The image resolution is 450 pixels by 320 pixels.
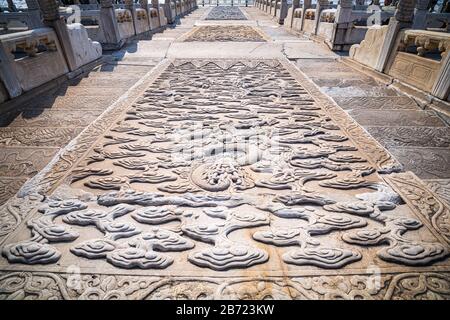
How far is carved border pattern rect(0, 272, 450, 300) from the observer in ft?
4.86

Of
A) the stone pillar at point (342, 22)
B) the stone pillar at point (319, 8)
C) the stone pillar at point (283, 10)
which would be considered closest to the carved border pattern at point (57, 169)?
the stone pillar at point (342, 22)

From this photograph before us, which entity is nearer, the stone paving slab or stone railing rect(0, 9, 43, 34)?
the stone paving slab

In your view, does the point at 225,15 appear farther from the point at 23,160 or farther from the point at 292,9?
the point at 23,160

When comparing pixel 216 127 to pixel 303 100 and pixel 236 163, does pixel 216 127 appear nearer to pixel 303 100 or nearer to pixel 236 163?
pixel 236 163

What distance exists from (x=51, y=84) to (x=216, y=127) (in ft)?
12.6

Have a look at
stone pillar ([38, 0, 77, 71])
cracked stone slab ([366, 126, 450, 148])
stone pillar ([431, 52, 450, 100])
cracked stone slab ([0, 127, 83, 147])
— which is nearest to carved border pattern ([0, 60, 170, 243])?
cracked stone slab ([0, 127, 83, 147])

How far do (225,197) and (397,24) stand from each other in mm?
5397

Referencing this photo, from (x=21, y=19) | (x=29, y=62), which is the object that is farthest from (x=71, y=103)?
(x=21, y=19)

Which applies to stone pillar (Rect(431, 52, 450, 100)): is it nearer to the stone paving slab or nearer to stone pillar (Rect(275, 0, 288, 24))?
the stone paving slab

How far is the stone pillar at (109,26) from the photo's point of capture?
7.90 m

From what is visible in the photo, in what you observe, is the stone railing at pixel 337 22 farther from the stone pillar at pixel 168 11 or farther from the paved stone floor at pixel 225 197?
the stone pillar at pixel 168 11

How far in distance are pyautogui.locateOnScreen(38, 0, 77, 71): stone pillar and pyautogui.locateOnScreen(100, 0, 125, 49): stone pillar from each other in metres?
3.05

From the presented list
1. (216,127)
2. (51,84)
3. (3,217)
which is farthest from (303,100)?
(51,84)

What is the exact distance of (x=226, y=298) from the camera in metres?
1.49
